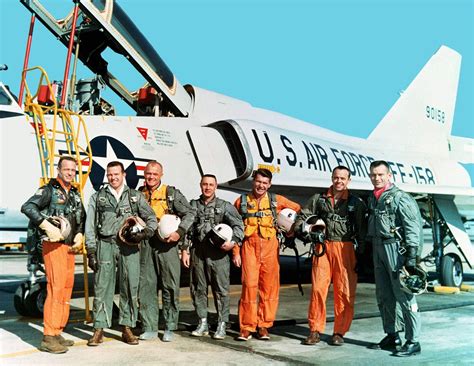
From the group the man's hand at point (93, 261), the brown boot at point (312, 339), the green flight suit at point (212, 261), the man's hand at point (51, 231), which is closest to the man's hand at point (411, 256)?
the brown boot at point (312, 339)

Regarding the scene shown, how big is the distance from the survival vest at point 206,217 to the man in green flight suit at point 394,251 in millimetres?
1439

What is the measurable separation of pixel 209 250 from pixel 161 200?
68 centimetres

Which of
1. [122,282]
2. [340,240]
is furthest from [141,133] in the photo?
[340,240]

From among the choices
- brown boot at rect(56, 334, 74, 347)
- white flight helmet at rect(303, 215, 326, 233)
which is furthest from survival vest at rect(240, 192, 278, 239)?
brown boot at rect(56, 334, 74, 347)

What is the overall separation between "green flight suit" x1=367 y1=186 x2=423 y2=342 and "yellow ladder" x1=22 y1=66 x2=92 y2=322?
10.7 feet

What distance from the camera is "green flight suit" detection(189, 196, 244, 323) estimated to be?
5.12 m

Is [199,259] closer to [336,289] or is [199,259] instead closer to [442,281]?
[336,289]

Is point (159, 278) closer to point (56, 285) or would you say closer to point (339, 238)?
point (56, 285)

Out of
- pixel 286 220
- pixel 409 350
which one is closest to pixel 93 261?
pixel 286 220

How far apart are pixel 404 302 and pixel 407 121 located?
11.6m

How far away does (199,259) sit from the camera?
523 cm

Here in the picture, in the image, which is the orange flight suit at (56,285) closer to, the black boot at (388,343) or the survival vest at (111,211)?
the survival vest at (111,211)

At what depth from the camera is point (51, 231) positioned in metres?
4.50

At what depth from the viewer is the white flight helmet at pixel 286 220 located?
517 cm
